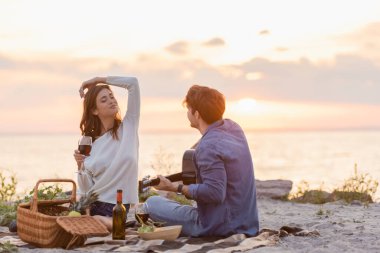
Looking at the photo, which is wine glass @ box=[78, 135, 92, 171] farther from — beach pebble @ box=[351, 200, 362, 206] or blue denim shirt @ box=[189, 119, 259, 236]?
beach pebble @ box=[351, 200, 362, 206]

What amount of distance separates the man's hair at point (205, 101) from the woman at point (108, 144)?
43.3 inches

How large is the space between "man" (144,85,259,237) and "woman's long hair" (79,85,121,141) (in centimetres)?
129

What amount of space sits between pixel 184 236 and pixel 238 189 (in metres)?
0.85

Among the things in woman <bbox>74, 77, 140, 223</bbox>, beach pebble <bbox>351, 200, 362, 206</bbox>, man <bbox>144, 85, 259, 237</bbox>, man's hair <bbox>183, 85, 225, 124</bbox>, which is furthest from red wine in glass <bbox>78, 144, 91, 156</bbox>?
beach pebble <bbox>351, 200, 362, 206</bbox>

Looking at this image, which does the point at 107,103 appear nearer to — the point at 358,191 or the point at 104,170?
the point at 104,170

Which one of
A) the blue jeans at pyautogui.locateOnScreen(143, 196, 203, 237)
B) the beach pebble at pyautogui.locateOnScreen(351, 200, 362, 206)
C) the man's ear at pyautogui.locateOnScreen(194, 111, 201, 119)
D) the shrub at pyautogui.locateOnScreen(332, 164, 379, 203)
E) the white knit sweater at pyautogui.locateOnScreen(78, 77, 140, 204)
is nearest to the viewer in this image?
the man's ear at pyautogui.locateOnScreen(194, 111, 201, 119)

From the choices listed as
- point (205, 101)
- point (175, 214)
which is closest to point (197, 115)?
point (205, 101)

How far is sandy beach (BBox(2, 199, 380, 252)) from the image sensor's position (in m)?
7.14

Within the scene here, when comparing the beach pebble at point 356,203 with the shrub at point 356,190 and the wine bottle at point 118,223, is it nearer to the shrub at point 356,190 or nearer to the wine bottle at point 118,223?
the shrub at point 356,190

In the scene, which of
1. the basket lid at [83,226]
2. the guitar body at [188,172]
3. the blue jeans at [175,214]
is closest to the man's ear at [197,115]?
the guitar body at [188,172]

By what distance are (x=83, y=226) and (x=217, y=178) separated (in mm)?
1338

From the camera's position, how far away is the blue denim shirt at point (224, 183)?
6.84 metres

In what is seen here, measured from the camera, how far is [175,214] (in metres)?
7.52

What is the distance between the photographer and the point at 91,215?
7.90 meters
